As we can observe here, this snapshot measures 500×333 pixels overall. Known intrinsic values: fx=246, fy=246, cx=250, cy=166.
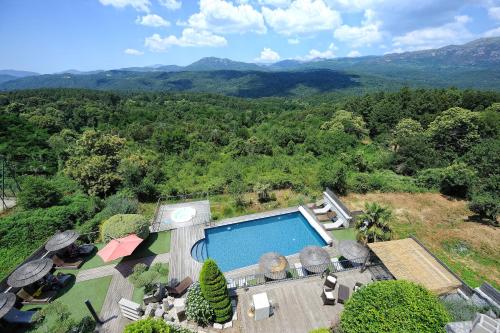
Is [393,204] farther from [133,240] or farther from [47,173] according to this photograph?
[47,173]

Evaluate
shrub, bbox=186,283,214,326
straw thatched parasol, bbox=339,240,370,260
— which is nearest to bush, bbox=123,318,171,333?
shrub, bbox=186,283,214,326

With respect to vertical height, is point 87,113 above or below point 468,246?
above

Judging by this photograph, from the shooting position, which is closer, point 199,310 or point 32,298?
point 199,310

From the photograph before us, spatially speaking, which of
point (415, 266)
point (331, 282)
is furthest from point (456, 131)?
point (331, 282)

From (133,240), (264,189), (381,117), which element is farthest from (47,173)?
(381,117)

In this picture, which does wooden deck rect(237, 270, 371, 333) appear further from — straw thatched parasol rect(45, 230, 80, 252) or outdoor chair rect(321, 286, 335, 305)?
straw thatched parasol rect(45, 230, 80, 252)

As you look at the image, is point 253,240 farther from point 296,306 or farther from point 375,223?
point 375,223

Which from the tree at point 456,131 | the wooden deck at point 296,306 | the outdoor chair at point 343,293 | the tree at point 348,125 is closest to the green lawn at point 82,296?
the wooden deck at point 296,306

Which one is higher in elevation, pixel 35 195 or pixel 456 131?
pixel 456 131
